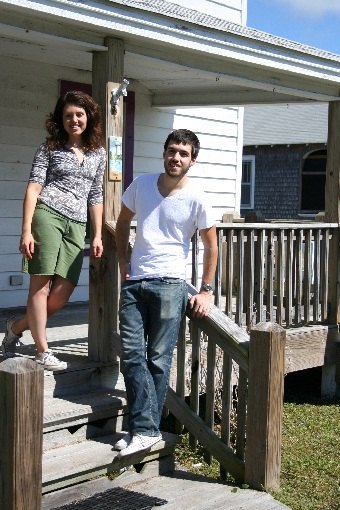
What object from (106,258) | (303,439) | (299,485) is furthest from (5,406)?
(303,439)

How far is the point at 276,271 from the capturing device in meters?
7.17

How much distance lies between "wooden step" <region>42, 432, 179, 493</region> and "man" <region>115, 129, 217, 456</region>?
0.10 meters

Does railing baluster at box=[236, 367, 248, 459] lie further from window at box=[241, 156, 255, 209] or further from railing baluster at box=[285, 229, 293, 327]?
window at box=[241, 156, 255, 209]

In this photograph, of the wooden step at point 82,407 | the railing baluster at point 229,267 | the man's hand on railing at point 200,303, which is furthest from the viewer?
the railing baluster at point 229,267

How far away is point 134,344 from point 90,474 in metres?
0.76

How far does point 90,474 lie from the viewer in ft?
14.4

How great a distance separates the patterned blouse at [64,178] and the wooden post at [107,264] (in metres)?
0.47

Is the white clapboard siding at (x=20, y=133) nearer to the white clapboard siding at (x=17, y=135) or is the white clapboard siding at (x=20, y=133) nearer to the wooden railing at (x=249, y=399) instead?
the white clapboard siding at (x=17, y=135)

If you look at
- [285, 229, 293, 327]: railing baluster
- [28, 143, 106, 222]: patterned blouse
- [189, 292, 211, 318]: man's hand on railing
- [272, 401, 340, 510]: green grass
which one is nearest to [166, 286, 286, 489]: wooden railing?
[189, 292, 211, 318]: man's hand on railing

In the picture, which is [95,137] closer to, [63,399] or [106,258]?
[106,258]

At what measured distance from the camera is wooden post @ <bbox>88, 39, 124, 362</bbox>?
538 cm

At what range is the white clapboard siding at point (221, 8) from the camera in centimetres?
927

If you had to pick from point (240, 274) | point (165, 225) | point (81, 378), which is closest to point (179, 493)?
point (81, 378)

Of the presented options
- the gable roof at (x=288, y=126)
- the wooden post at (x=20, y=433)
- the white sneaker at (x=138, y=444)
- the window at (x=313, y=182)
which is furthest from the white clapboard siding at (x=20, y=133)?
the window at (x=313, y=182)
